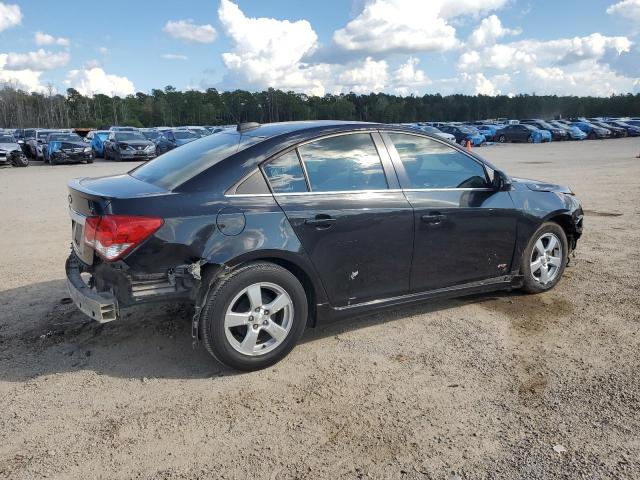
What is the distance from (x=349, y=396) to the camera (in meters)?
3.38

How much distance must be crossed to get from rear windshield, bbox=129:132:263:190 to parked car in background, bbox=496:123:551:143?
40810mm

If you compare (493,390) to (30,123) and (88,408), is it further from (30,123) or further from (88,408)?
(30,123)

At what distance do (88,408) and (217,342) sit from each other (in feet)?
2.84

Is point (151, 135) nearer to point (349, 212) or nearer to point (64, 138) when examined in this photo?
point (64, 138)

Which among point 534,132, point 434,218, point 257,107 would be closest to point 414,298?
point 434,218

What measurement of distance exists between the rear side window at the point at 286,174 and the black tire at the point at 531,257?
2.35 m

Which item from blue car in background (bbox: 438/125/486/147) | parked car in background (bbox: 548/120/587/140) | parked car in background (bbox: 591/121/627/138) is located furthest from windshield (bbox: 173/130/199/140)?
parked car in background (bbox: 591/121/627/138)

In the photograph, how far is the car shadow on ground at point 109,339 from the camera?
3.77 m

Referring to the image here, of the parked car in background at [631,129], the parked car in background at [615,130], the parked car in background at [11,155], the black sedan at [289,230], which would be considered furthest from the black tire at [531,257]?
the parked car in background at [631,129]

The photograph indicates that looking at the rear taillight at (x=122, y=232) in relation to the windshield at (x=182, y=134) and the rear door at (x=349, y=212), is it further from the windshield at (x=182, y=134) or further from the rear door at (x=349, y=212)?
the windshield at (x=182, y=134)

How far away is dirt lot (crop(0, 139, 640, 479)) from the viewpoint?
9.02 ft

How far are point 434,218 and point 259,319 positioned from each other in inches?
64.1

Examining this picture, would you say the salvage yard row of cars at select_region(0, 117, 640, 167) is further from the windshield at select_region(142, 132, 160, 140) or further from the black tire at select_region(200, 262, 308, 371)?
the black tire at select_region(200, 262, 308, 371)

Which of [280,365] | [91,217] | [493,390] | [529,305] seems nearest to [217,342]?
[280,365]
